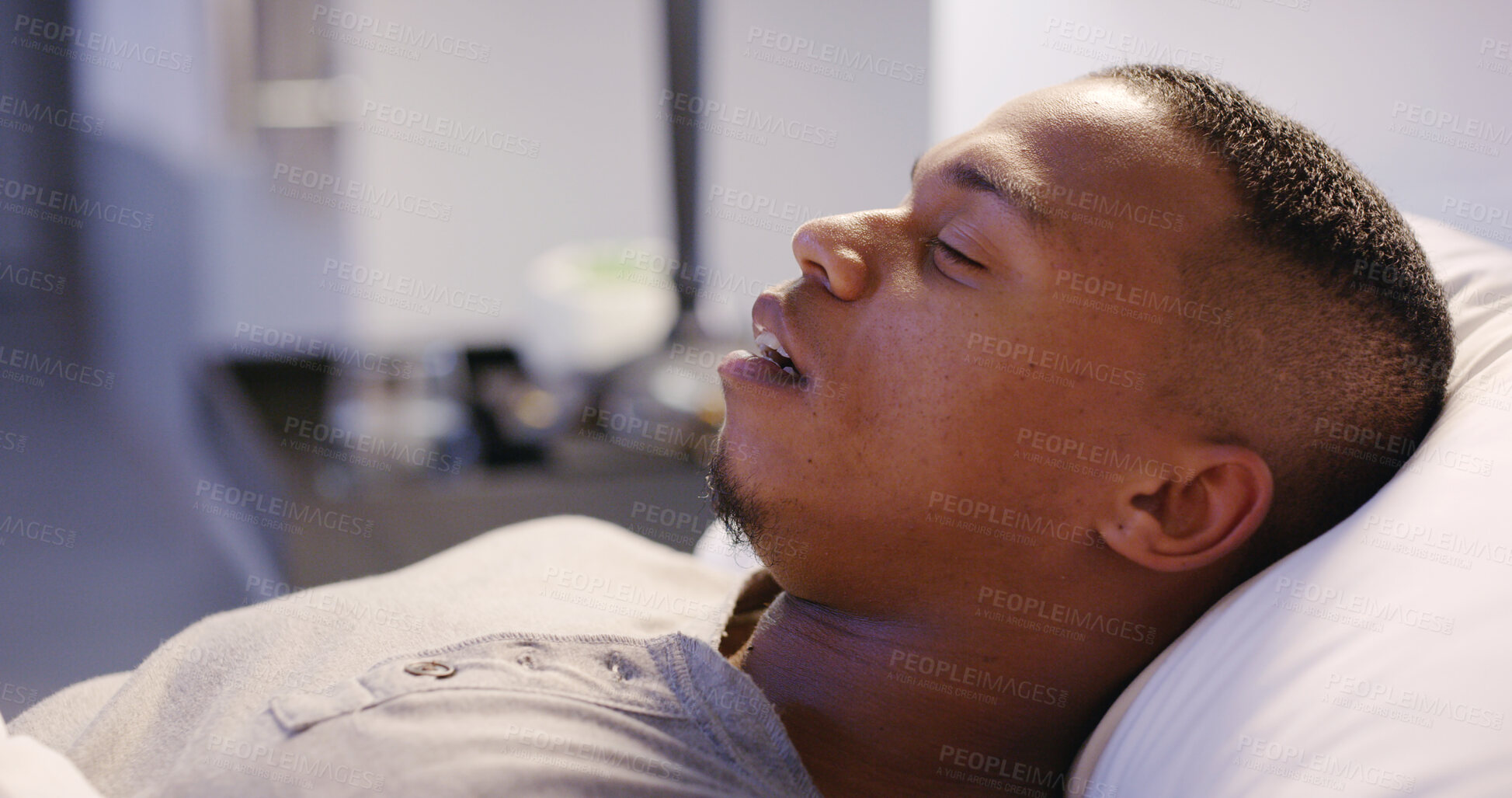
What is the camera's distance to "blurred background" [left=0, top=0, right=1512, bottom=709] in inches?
55.7

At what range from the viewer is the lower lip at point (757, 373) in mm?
912

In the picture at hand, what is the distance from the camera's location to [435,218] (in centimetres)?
301

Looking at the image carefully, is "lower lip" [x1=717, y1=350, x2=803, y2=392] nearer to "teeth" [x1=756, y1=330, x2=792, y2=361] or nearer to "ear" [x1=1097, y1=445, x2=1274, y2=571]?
"teeth" [x1=756, y1=330, x2=792, y2=361]

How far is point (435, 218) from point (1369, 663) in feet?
9.11

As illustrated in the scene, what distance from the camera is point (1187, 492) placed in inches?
34.3

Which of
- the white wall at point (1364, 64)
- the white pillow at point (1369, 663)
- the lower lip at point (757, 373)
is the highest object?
the white wall at point (1364, 64)

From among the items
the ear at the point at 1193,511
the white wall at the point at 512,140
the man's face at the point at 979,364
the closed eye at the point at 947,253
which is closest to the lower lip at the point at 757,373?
the man's face at the point at 979,364

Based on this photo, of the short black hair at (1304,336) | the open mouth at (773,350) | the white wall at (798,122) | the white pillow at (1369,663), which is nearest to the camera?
the white pillow at (1369,663)

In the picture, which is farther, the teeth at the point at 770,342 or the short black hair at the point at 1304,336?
the teeth at the point at 770,342

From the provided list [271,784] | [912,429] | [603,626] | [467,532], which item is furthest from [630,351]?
[271,784]

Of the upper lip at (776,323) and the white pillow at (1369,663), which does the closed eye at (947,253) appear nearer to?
the upper lip at (776,323)

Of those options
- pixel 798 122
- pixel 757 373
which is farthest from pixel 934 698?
pixel 798 122

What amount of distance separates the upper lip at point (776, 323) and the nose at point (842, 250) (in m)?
0.04

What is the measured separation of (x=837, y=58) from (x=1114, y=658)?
1938 millimetres
